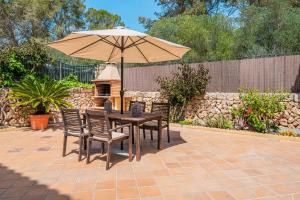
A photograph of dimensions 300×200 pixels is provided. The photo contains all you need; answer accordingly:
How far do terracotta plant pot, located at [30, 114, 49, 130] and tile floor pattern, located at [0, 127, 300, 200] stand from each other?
5.01 feet

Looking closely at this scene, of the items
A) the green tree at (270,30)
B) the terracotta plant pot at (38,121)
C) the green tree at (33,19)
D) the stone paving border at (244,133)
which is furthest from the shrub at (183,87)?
the green tree at (33,19)

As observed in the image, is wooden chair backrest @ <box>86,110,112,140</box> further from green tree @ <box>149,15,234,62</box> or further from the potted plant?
green tree @ <box>149,15,234,62</box>

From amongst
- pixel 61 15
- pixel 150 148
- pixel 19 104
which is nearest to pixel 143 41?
pixel 150 148

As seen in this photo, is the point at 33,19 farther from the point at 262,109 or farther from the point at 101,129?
the point at 262,109

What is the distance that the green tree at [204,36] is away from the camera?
39.0 feet

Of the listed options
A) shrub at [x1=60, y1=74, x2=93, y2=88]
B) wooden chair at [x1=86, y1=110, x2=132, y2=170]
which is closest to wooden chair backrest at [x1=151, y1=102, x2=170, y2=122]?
wooden chair at [x1=86, y1=110, x2=132, y2=170]

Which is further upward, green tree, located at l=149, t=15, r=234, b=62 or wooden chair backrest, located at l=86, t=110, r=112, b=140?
green tree, located at l=149, t=15, r=234, b=62

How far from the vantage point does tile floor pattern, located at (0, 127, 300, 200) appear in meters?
3.07

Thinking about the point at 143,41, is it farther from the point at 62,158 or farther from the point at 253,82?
the point at 253,82

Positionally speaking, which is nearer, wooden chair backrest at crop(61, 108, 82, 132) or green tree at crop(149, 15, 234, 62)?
wooden chair backrest at crop(61, 108, 82, 132)

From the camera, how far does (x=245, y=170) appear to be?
390 centimetres

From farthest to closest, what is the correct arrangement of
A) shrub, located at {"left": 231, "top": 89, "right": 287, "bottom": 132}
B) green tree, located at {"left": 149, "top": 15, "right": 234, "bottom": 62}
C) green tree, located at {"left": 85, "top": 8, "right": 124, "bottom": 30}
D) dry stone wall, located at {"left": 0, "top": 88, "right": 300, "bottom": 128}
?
green tree, located at {"left": 85, "top": 8, "right": 124, "bottom": 30}, green tree, located at {"left": 149, "top": 15, "right": 234, "bottom": 62}, dry stone wall, located at {"left": 0, "top": 88, "right": 300, "bottom": 128}, shrub, located at {"left": 231, "top": 89, "right": 287, "bottom": 132}

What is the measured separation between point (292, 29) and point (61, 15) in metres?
17.4

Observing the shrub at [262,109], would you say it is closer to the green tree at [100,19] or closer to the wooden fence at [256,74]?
the wooden fence at [256,74]
